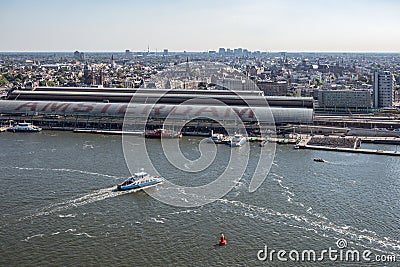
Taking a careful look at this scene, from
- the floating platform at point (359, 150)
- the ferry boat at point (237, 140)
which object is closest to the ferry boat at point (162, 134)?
the ferry boat at point (237, 140)

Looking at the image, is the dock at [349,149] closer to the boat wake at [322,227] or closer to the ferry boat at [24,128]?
the boat wake at [322,227]

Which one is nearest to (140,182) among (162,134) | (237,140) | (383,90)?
(237,140)

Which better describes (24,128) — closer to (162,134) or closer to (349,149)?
(162,134)

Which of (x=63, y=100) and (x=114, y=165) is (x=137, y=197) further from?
(x=63, y=100)

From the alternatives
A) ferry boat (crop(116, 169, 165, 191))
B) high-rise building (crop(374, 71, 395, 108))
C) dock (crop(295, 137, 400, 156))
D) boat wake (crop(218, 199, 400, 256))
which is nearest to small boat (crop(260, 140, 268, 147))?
dock (crop(295, 137, 400, 156))

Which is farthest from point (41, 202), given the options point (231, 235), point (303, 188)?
point (303, 188)

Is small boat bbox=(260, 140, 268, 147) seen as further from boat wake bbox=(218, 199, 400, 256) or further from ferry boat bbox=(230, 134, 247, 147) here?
boat wake bbox=(218, 199, 400, 256)
